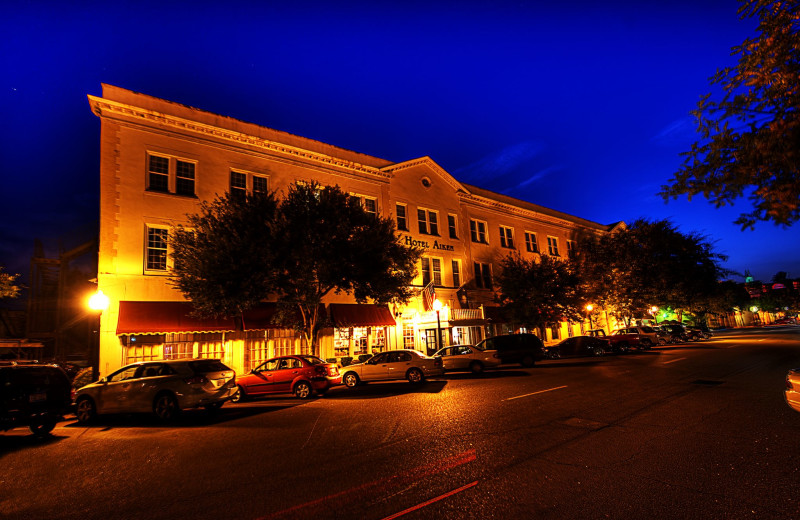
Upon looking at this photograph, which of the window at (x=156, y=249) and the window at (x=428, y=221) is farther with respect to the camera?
the window at (x=428, y=221)

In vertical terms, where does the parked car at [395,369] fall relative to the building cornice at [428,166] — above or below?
below

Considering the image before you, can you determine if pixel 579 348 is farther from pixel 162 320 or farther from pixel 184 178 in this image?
pixel 184 178

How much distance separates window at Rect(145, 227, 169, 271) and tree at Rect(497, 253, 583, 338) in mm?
22129

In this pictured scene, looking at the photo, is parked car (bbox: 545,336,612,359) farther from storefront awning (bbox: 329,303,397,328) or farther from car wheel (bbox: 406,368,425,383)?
car wheel (bbox: 406,368,425,383)

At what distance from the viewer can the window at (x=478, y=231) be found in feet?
104

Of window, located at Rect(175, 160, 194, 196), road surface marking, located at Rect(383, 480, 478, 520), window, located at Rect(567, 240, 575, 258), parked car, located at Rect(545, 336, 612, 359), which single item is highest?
window, located at Rect(175, 160, 194, 196)

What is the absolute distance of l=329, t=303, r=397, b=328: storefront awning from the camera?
67.5 ft

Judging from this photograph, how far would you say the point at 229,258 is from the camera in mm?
15445

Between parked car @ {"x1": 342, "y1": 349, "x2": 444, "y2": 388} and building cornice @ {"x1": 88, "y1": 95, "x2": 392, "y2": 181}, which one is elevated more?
building cornice @ {"x1": 88, "y1": 95, "x2": 392, "y2": 181}

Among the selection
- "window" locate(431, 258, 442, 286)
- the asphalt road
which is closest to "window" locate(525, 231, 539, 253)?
"window" locate(431, 258, 442, 286)

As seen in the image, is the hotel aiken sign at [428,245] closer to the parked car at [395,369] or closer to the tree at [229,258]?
the parked car at [395,369]

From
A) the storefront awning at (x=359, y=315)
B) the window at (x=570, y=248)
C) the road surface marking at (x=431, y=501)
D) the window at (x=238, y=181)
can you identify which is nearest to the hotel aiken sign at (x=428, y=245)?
the storefront awning at (x=359, y=315)

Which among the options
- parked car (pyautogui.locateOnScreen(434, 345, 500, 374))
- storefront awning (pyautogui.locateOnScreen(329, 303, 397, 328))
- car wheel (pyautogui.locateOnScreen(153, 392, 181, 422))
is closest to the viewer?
car wheel (pyautogui.locateOnScreen(153, 392, 181, 422))

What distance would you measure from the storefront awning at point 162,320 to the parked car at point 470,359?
1033cm
